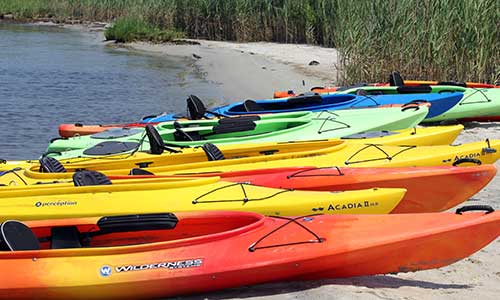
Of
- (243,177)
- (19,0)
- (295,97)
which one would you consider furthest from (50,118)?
(19,0)

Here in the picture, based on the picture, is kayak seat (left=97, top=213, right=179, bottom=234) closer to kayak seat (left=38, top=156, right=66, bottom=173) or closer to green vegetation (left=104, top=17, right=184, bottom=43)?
kayak seat (left=38, top=156, right=66, bottom=173)

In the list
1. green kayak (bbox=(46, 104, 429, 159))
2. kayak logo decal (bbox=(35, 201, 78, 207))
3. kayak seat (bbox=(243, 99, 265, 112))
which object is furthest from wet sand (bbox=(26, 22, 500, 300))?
kayak seat (bbox=(243, 99, 265, 112))

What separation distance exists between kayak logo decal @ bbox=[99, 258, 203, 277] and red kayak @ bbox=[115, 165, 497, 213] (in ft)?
5.58

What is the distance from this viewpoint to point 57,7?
36625mm

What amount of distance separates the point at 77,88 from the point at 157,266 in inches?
514

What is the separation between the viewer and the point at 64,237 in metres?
5.27

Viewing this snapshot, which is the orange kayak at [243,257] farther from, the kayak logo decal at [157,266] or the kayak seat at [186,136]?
the kayak seat at [186,136]

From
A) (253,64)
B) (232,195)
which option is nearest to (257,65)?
(253,64)

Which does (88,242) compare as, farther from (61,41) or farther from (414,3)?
(61,41)

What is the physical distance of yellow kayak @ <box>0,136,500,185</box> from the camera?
700 cm

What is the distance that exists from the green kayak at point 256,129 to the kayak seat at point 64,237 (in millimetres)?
2946

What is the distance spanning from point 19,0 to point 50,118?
2756 cm

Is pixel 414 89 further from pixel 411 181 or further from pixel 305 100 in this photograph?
pixel 411 181

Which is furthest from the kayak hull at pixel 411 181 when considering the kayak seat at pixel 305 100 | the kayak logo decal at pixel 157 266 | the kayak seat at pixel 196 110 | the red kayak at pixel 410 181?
the kayak seat at pixel 305 100
